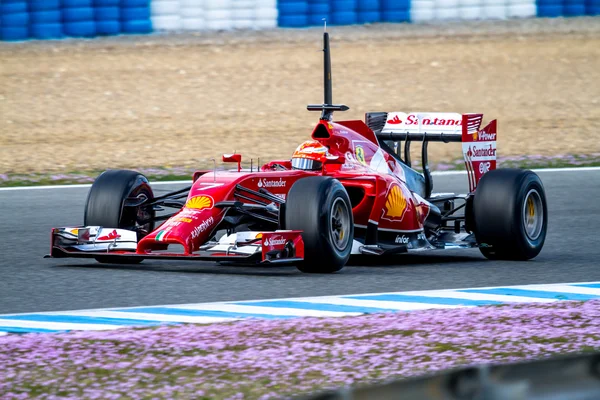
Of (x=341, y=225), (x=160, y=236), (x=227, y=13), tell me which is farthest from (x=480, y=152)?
(x=227, y=13)

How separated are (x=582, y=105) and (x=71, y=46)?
10290 millimetres

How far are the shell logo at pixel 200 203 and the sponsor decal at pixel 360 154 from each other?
1420 mm

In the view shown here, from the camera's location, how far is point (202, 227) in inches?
333

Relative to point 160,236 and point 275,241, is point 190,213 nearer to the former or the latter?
point 160,236

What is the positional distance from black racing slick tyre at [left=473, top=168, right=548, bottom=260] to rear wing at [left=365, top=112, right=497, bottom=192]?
0.71 meters

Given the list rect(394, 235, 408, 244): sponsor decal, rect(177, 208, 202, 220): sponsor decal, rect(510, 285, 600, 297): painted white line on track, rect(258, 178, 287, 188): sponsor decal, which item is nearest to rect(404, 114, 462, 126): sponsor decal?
rect(394, 235, 408, 244): sponsor decal

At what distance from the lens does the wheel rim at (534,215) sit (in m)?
9.63

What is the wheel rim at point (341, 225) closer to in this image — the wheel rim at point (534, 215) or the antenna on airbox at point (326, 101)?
the antenna on airbox at point (326, 101)

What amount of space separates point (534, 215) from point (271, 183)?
7.47ft

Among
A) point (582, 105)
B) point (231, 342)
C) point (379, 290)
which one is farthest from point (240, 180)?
point (582, 105)

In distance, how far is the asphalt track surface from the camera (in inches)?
302

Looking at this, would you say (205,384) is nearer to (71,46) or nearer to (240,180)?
(240,180)

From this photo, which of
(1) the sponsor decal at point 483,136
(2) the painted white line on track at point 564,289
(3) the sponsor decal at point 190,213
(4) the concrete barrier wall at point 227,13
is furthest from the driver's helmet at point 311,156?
(4) the concrete barrier wall at point 227,13

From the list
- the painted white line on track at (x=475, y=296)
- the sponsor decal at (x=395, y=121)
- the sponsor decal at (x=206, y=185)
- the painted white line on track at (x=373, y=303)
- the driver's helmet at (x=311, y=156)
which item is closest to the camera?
the painted white line on track at (x=373, y=303)
